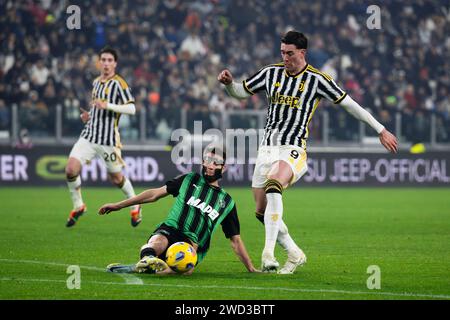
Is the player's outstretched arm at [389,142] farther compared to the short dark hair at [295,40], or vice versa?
the short dark hair at [295,40]

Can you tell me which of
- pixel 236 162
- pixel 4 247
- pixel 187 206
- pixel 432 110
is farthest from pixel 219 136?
pixel 187 206

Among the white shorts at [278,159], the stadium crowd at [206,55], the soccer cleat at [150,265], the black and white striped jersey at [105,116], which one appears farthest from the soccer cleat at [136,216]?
the stadium crowd at [206,55]

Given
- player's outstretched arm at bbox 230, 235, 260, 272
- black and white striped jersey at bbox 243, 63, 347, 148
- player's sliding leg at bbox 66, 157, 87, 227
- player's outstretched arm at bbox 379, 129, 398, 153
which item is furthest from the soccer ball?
player's sliding leg at bbox 66, 157, 87, 227

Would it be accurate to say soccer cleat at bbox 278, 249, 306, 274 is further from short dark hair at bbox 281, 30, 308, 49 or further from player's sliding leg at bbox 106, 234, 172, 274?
short dark hair at bbox 281, 30, 308, 49

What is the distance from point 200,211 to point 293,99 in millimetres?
1648

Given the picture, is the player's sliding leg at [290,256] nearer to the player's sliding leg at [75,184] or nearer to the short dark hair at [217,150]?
the short dark hair at [217,150]

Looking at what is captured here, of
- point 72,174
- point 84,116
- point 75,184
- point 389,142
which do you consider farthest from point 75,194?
point 389,142

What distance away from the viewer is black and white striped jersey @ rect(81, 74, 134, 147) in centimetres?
1591

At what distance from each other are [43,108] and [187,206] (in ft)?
53.3

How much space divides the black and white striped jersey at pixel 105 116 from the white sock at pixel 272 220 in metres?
6.28

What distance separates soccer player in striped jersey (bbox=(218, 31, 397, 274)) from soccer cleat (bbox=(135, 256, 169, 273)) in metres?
1.33

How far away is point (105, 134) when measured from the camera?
1616cm

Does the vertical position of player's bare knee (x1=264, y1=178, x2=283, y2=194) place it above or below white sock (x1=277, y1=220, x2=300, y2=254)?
above

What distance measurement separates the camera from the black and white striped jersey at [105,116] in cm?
1591
